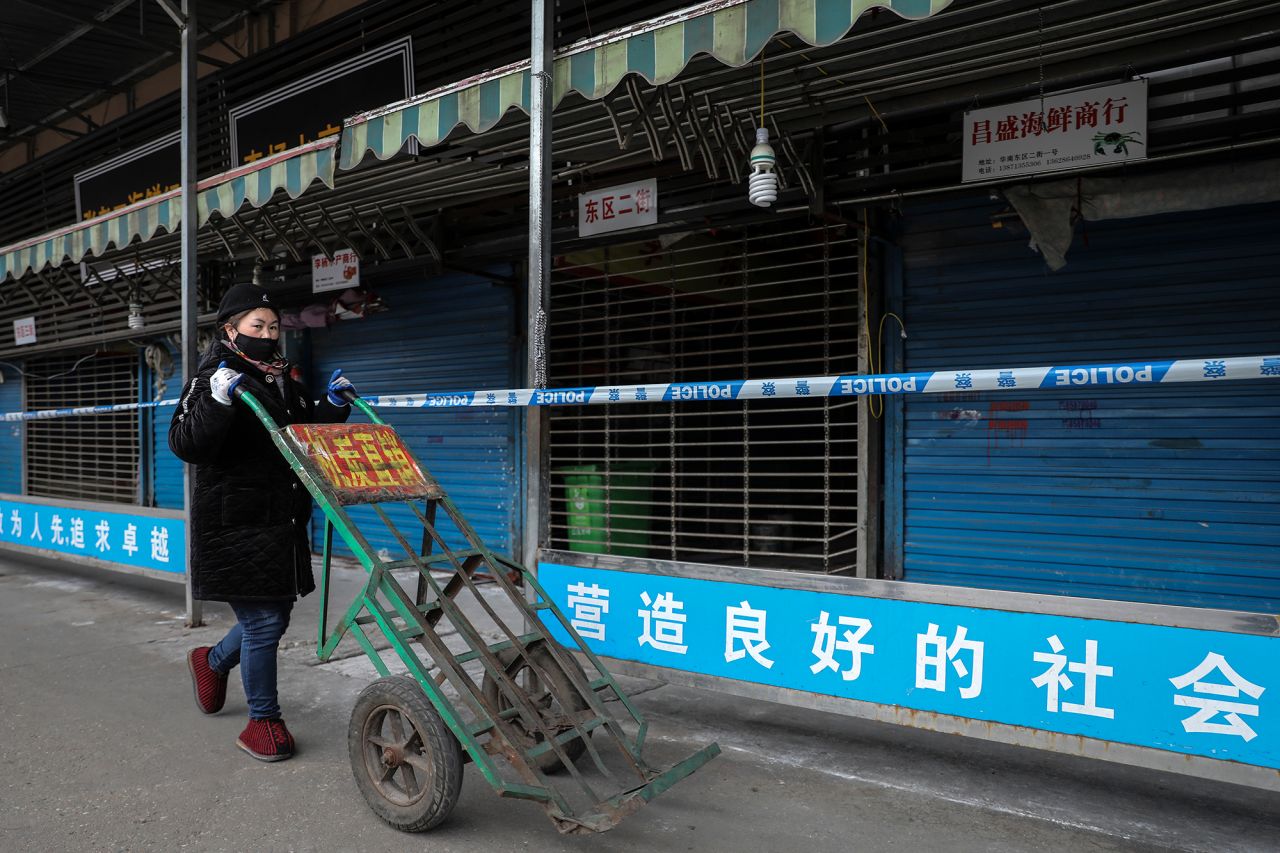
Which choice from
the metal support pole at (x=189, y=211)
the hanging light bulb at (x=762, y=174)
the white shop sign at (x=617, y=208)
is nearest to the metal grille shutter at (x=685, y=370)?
the white shop sign at (x=617, y=208)

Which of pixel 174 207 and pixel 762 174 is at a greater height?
pixel 174 207

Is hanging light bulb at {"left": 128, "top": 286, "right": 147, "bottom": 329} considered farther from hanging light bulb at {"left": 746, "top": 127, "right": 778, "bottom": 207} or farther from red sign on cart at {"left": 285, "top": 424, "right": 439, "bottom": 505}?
hanging light bulb at {"left": 746, "top": 127, "right": 778, "bottom": 207}

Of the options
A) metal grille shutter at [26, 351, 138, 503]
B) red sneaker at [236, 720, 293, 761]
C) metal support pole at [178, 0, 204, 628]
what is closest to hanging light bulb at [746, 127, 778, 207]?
red sneaker at [236, 720, 293, 761]

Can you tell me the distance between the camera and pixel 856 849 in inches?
110

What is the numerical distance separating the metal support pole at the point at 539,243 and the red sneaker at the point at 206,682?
5.33ft

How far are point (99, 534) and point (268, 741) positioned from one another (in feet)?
14.8

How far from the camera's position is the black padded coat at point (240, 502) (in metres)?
3.48

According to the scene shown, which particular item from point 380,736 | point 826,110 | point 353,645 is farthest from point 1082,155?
point 353,645

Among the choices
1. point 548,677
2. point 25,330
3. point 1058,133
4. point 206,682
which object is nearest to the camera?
point 548,677

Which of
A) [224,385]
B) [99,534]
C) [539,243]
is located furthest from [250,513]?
[99,534]

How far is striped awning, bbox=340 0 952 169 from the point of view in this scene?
338 cm

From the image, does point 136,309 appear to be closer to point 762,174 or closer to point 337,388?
point 337,388

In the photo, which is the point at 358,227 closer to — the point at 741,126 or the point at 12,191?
the point at 741,126

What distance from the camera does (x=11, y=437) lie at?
1418 centimetres
